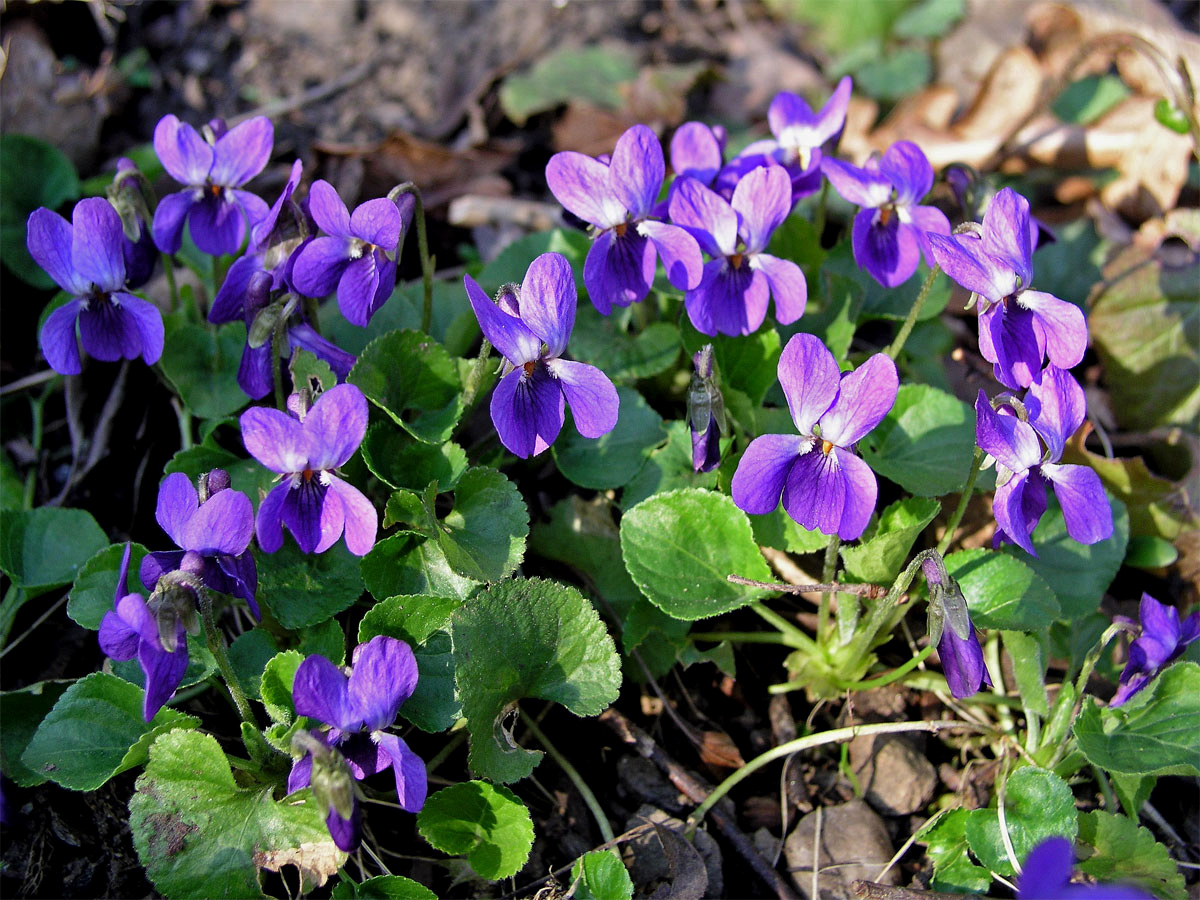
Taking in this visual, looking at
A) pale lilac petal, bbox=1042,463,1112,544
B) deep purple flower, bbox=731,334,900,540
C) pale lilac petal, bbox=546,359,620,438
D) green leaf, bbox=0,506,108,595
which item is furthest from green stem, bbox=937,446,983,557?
green leaf, bbox=0,506,108,595

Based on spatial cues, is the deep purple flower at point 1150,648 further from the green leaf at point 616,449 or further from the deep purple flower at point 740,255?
the green leaf at point 616,449

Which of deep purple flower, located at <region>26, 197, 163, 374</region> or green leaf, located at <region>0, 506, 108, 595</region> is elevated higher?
deep purple flower, located at <region>26, 197, 163, 374</region>

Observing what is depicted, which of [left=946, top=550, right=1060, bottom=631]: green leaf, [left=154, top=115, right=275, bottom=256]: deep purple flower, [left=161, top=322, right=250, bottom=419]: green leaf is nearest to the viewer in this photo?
[left=946, top=550, right=1060, bottom=631]: green leaf

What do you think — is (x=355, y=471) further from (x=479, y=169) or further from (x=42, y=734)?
(x=479, y=169)

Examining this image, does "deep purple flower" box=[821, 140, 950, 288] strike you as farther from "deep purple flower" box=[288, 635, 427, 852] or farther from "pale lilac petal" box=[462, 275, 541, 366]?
"deep purple flower" box=[288, 635, 427, 852]

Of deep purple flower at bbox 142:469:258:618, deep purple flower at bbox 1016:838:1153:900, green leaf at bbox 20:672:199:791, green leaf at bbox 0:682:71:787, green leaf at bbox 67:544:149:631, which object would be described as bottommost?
green leaf at bbox 0:682:71:787

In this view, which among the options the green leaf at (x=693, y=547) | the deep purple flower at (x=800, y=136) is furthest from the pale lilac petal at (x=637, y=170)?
the green leaf at (x=693, y=547)

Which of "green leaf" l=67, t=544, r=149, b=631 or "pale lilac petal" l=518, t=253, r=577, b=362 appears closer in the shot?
"pale lilac petal" l=518, t=253, r=577, b=362

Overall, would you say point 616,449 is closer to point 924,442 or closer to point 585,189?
point 585,189
